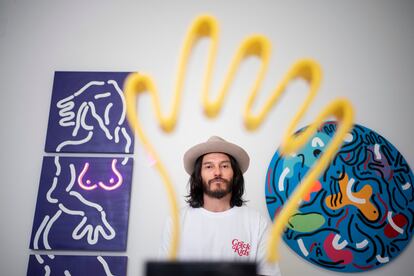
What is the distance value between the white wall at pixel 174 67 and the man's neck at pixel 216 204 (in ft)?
0.61

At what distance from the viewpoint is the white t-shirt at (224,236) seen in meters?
1.48

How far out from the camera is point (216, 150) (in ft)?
5.58

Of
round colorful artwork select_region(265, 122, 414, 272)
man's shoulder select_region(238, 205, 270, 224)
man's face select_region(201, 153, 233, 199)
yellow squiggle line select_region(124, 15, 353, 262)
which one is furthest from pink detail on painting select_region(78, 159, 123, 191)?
yellow squiggle line select_region(124, 15, 353, 262)

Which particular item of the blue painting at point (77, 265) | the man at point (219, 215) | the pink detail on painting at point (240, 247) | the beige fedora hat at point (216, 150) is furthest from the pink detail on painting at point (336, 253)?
the blue painting at point (77, 265)

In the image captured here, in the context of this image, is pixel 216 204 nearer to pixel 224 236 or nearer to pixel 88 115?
pixel 224 236

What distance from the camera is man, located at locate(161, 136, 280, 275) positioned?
149 cm

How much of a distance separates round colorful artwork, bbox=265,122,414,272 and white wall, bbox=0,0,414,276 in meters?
0.12

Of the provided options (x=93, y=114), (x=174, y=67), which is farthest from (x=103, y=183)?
(x=174, y=67)

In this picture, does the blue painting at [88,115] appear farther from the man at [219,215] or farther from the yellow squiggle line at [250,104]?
the yellow squiggle line at [250,104]

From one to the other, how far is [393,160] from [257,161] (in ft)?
2.56

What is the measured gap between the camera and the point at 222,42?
213 cm

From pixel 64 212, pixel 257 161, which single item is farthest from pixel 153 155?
pixel 64 212

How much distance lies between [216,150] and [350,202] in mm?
804

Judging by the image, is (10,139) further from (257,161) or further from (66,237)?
(257,161)
